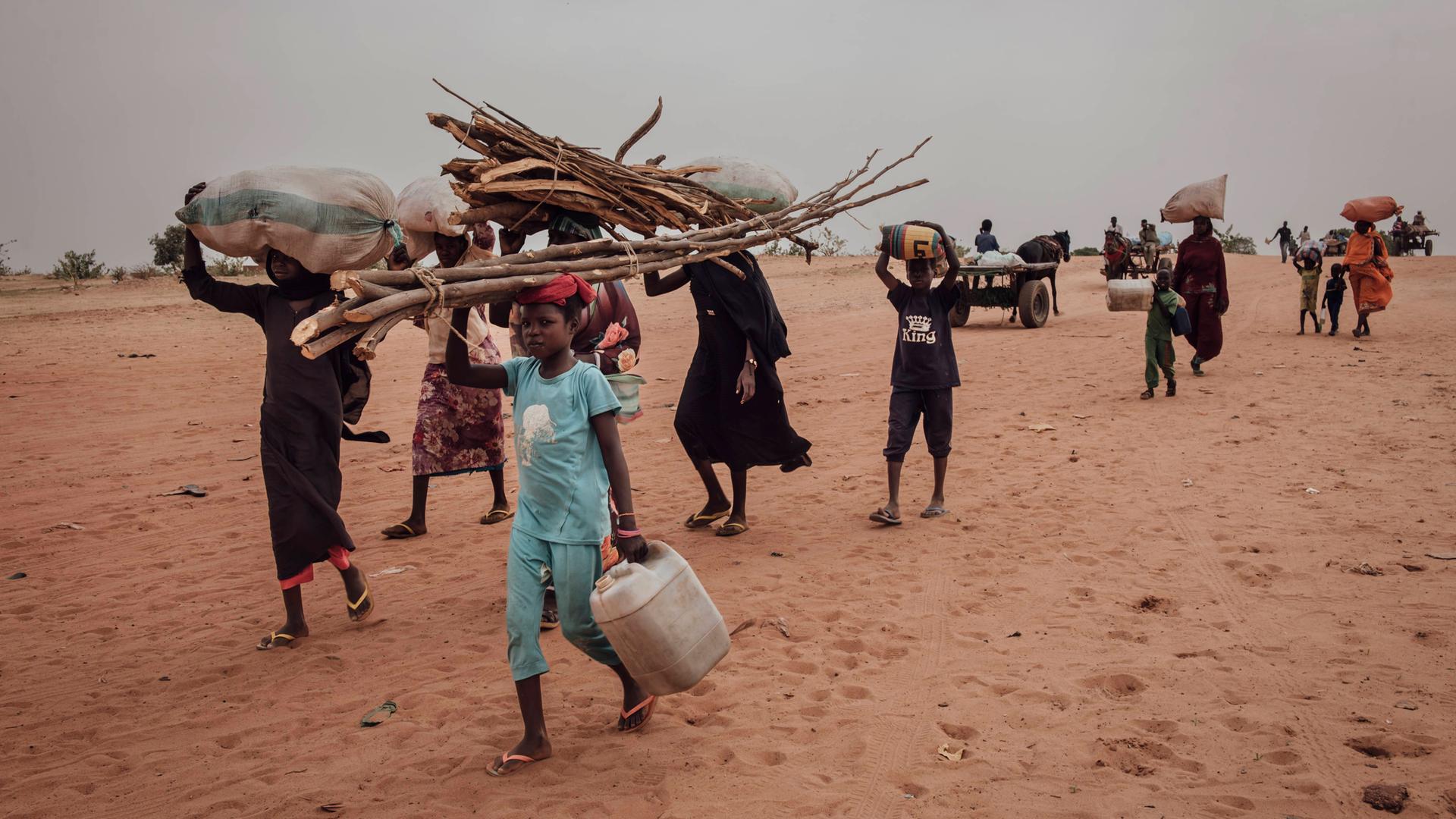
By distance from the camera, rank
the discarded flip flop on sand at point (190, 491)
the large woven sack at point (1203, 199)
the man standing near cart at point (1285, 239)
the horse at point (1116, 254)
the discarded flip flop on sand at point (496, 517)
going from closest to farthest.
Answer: the discarded flip flop on sand at point (496, 517)
the discarded flip flop on sand at point (190, 491)
the large woven sack at point (1203, 199)
the horse at point (1116, 254)
the man standing near cart at point (1285, 239)

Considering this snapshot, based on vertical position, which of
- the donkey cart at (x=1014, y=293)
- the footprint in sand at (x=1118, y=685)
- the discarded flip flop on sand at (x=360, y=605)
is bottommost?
the footprint in sand at (x=1118, y=685)

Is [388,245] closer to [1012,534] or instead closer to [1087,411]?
[1012,534]

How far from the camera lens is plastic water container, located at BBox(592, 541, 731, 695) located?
2.99 m

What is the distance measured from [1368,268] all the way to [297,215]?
546 inches

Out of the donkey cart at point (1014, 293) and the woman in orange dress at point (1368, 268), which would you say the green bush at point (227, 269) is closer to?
the donkey cart at point (1014, 293)

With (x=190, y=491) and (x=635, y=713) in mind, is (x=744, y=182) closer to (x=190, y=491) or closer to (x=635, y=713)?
(x=635, y=713)

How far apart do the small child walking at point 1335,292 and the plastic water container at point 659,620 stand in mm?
13664

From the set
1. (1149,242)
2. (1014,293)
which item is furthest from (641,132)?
(1149,242)

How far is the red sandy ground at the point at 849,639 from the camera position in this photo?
10.6ft

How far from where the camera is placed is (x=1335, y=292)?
1391 cm

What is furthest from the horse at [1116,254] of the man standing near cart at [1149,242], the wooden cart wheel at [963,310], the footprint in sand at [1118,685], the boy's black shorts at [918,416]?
the footprint in sand at [1118,685]

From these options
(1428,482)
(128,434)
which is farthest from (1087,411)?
(128,434)

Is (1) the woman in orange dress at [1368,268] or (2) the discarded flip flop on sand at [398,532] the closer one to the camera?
(2) the discarded flip flop on sand at [398,532]

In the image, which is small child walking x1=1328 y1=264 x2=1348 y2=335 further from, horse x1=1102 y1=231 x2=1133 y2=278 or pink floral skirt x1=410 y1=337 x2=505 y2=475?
pink floral skirt x1=410 y1=337 x2=505 y2=475
